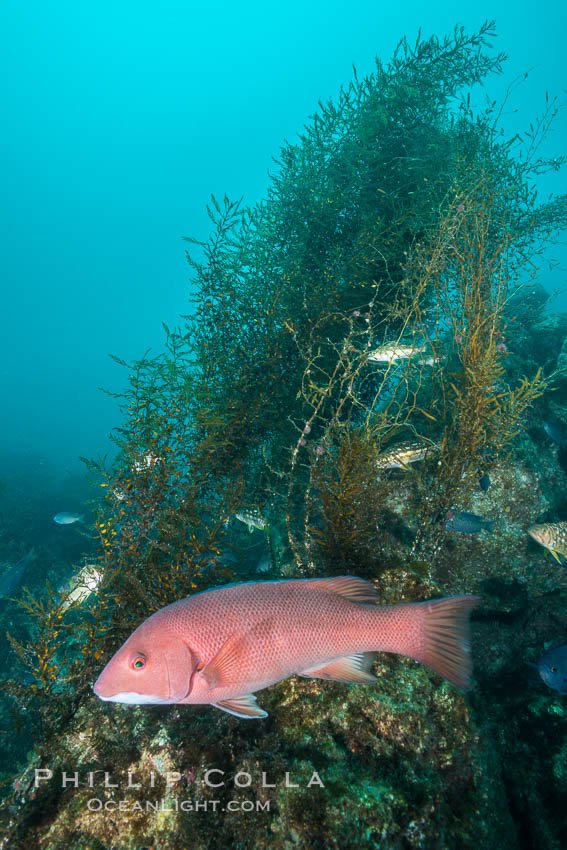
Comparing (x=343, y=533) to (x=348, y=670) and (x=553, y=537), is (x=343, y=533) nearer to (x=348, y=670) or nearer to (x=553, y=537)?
(x=348, y=670)

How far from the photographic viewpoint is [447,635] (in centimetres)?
204

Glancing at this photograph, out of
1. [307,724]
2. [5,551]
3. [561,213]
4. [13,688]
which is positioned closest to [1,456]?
[5,551]

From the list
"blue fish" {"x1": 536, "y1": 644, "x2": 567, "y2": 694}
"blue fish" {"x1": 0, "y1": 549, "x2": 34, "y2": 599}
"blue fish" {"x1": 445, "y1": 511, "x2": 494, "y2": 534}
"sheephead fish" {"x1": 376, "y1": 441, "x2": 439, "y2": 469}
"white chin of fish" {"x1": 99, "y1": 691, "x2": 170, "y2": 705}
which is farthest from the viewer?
"blue fish" {"x1": 0, "y1": 549, "x2": 34, "y2": 599}

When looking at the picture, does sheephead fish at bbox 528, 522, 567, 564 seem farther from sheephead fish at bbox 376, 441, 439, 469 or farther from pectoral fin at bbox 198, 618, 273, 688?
pectoral fin at bbox 198, 618, 273, 688

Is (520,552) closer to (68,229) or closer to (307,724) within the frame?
(307,724)

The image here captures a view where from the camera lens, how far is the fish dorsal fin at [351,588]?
2.23 metres

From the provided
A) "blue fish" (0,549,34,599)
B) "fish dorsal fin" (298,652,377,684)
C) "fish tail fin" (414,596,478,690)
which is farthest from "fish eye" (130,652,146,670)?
"blue fish" (0,549,34,599)

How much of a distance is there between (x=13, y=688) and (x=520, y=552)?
20.5 ft

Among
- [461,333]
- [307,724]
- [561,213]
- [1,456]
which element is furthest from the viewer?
[1,456]

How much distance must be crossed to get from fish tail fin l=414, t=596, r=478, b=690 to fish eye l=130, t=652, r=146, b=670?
4.95 ft

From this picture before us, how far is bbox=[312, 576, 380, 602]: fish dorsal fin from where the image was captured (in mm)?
2227

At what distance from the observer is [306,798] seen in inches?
75.9

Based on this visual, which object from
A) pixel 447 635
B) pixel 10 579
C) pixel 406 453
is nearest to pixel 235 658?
pixel 447 635

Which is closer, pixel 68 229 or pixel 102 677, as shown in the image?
pixel 102 677
